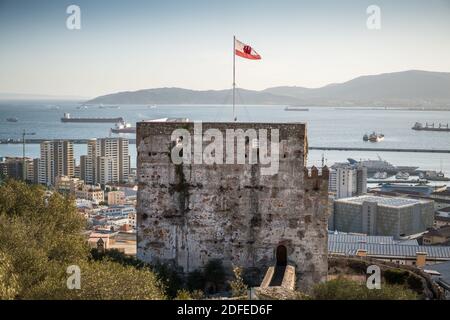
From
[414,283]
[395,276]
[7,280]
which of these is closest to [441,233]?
[395,276]

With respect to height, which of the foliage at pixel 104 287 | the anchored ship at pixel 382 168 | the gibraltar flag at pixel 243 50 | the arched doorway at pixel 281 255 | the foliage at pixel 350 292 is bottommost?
the anchored ship at pixel 382 168

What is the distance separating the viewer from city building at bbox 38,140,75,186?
81875 millimetres

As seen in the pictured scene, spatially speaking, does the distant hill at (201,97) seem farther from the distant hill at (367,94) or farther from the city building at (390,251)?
the city building at (390,251)

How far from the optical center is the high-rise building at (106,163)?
9119 cm

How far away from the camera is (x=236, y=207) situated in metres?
13.6

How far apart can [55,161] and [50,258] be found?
243 feet

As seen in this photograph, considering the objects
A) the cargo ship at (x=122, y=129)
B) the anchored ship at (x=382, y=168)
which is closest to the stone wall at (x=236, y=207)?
the anchored ship at (x=382, y=168)

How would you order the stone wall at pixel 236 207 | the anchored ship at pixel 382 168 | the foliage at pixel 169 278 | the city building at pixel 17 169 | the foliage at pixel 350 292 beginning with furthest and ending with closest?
the anchored ship at pixel 382 168
the city building at pixel 17 169
the stone wall at pixel 236 207
the foliage at pixel 169 278
the foliage at pixel 350 292

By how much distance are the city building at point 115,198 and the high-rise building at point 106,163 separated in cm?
1728

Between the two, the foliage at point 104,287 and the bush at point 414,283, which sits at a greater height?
the foliage at point 104,287

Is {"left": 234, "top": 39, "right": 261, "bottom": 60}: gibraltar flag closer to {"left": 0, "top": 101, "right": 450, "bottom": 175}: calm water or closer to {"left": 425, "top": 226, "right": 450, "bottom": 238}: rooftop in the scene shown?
{"left": 425, "top": 226, "right": 450, "bottom": 238}: rooftop
